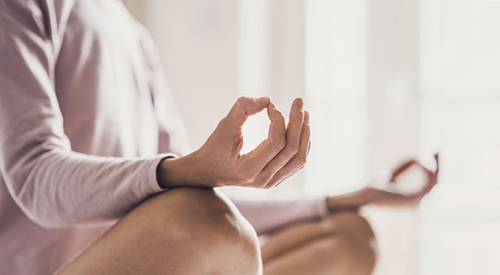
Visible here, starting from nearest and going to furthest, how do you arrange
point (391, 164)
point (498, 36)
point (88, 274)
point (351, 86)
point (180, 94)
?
A: 1. point (88, 274)
2. point (498, 36)
3. point (391, 164)
4. point (351, 86)
5. point (180, 94)

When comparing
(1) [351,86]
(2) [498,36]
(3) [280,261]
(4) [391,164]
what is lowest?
(4) [391,164]

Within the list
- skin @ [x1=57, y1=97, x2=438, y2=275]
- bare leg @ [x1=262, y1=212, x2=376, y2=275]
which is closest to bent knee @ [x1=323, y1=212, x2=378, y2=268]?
bare leg @ [x1=262, y1=212, x2=376, y2=275]

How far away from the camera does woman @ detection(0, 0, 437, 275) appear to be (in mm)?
402

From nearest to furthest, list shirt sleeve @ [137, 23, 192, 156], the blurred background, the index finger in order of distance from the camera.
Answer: the index finger, shirt sleeve @ [137, 23, 192, 156], the blurred background

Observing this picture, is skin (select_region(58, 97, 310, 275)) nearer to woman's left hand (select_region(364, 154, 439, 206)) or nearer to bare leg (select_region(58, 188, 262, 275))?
bare leg (select_region(58, 188, 262, 275))

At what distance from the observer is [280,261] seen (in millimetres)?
731

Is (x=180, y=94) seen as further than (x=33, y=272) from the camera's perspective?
Yes

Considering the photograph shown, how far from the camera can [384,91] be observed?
1543 millimetres

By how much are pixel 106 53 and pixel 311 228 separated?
459 millimetres

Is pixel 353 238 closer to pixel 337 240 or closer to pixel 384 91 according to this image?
pixel 337 240

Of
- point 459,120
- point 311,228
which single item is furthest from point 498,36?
point 311,228

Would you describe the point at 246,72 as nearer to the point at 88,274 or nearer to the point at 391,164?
the point at 391,164

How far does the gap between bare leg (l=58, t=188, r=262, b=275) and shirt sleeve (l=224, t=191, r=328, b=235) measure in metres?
0.33

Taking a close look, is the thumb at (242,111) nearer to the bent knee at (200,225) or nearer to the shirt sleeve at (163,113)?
the bent knee at (200,225)
